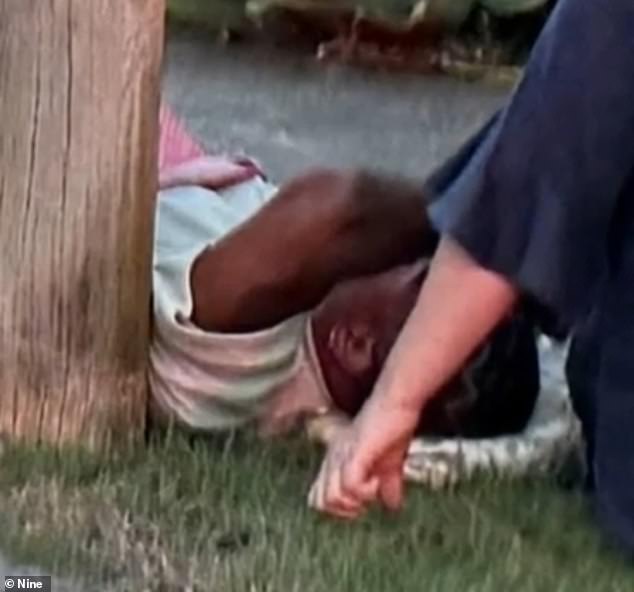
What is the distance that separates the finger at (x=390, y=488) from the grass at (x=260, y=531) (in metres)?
0.01

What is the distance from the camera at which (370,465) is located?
5.09 feet

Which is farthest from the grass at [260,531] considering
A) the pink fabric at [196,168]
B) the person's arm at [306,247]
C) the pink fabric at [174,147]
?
the pink fabric at [174,147]

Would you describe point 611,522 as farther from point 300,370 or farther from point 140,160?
point 140,160

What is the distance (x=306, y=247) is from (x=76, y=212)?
0.22m

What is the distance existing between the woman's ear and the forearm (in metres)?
0.16

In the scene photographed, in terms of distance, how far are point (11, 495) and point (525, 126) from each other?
1.59ft

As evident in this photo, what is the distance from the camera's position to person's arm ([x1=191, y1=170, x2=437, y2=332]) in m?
A: 1.76

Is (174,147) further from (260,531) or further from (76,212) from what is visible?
(260,531)

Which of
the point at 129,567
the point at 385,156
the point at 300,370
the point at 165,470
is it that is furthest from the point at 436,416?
the point at 385,156

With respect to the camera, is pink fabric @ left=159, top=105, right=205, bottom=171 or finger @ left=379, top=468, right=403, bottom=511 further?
Result: pink fabric @ left=159, top=105, right=205, bottom=171

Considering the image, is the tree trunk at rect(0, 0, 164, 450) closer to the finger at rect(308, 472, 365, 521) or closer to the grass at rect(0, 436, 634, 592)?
the grass at rect(0, 436, 634, 592)

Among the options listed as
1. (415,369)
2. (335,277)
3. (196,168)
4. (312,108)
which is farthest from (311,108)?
(415,369)

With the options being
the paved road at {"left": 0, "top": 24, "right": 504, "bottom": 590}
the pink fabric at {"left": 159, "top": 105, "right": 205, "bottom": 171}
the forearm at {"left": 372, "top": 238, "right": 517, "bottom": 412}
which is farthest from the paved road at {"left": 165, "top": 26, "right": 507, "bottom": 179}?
the forearm at {"left": 372, "top": 238, "right": 517, "bottom": 412}

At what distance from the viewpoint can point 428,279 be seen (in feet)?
5.13
